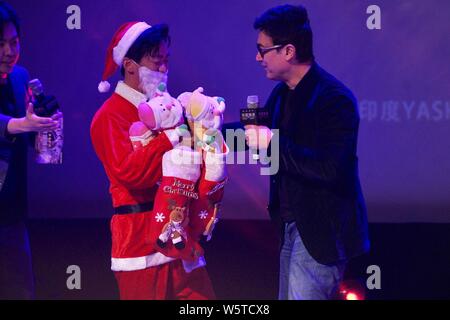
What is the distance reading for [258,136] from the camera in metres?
2.41

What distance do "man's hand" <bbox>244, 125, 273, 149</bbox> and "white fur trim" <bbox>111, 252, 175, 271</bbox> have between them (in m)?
0.54

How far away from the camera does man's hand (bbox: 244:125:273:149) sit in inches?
94.6

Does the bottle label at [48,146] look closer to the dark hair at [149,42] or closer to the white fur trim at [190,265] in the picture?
the dark hair at [149,42]

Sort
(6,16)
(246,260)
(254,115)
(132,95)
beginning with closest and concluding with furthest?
(254,115) → (132,95) → (6,16) → (246,260)

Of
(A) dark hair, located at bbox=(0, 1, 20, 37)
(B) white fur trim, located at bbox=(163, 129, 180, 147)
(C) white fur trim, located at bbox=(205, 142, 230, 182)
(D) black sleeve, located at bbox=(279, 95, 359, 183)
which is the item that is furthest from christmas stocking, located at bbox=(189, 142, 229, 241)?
(A) dark hair, located at bbox=(0, 1, 20, 37)

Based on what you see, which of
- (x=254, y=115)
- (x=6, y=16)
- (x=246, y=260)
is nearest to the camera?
(x=254, y=115)

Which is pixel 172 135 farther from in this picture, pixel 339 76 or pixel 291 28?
pixel 339 76

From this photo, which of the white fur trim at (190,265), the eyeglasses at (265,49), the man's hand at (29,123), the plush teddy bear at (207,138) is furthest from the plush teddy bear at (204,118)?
the man's hand at (29,123)

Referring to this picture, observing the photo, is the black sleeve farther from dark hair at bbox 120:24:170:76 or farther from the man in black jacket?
dark hair at bbox 120:24:170:76

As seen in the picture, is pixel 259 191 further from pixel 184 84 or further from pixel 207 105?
pixel 207 105

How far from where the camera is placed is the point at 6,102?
2.75 meters

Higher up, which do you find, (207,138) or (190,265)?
(207,138)

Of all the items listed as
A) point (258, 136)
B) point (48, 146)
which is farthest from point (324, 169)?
point (48, 146)

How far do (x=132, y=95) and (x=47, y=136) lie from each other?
1.44ft
